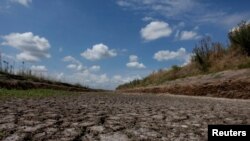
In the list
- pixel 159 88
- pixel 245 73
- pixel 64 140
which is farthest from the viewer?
pixel 159 88

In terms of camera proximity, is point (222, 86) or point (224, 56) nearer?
point (222, 86)

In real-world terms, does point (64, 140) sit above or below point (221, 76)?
below

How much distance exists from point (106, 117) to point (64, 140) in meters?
1.76

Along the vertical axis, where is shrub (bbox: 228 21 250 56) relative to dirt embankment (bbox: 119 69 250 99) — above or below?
above

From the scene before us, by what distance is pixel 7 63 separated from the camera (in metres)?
21.3

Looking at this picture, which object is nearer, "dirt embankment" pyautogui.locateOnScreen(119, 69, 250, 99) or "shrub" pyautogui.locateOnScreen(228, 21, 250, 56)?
"dirt embankment" pyautogui.locateOnScreen(119, 69, 250, 99)

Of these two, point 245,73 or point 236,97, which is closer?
point 236,97

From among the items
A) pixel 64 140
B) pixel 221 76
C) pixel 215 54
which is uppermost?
pixel 215 54

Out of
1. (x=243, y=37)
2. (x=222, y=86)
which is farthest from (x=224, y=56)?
(x=222, y=86)

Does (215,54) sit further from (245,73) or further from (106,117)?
(106,117)

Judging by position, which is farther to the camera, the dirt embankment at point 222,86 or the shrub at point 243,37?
the shrub at point 243,37

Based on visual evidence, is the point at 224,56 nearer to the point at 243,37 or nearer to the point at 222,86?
the point at 243,37

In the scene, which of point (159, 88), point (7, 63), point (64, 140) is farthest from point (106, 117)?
point (7, 63)

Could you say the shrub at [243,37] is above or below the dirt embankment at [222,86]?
above
